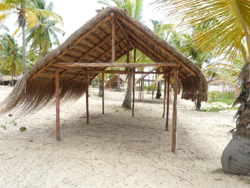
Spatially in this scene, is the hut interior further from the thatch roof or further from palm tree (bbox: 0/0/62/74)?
palm tree (bbox: 0/0/62/74)

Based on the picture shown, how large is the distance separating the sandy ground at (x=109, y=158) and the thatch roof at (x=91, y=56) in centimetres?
111

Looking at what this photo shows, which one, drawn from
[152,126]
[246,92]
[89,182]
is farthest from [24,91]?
[246,92]

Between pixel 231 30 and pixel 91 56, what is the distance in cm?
424

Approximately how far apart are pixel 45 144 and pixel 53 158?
89cm

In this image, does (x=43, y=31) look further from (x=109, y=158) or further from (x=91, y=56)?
(x=109, y=158)

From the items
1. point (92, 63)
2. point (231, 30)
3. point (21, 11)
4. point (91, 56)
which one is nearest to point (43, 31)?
point (21, 11)

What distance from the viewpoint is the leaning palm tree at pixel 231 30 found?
2.07 meters

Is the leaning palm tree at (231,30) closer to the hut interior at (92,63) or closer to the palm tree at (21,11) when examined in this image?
the hut interior at (92,63)

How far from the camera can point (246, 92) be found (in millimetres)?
2682

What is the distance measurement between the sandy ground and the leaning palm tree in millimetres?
344

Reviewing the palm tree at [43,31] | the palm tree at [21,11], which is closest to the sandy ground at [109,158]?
the palm tree at [21,11]

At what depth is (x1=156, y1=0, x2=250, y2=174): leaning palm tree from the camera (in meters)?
2.07

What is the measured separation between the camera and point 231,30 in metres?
2.53

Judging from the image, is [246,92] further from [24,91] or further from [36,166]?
[24,91]
